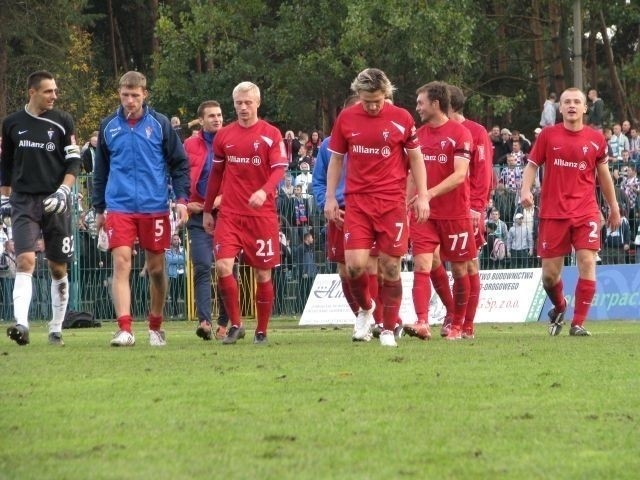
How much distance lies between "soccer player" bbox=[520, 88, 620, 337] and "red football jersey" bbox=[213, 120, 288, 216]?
9.15ft

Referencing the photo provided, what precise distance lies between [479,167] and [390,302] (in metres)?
3.13

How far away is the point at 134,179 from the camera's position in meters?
13.9

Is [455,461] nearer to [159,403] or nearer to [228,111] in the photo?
[159,403]

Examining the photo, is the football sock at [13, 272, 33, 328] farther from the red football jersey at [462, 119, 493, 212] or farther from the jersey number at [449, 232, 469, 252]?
the red football jersey at [462, 119, 493, 212]

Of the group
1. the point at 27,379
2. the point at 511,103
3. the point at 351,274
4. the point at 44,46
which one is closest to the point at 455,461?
the point at 27,379

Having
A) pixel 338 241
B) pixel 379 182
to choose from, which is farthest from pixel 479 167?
pixel 379 182

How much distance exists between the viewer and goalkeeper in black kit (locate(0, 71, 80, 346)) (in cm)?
1405


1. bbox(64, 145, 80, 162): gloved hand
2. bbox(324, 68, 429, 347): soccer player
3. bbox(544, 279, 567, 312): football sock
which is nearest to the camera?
bbox(324, 68, 429, 347): soccer player

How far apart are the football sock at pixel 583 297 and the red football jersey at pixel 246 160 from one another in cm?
342

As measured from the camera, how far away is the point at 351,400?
336 inches

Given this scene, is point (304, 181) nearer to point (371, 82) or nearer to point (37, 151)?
point (37, 151)

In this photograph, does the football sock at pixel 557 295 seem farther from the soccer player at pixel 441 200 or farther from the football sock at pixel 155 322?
the football sock at pixel 155 322

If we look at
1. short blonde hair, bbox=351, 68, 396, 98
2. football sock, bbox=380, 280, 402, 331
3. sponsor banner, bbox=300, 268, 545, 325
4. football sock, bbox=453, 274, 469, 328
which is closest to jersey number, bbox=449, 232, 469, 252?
football sock, bbox=453, 274, 469, 328

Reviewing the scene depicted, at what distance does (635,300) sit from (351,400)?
1441cm
